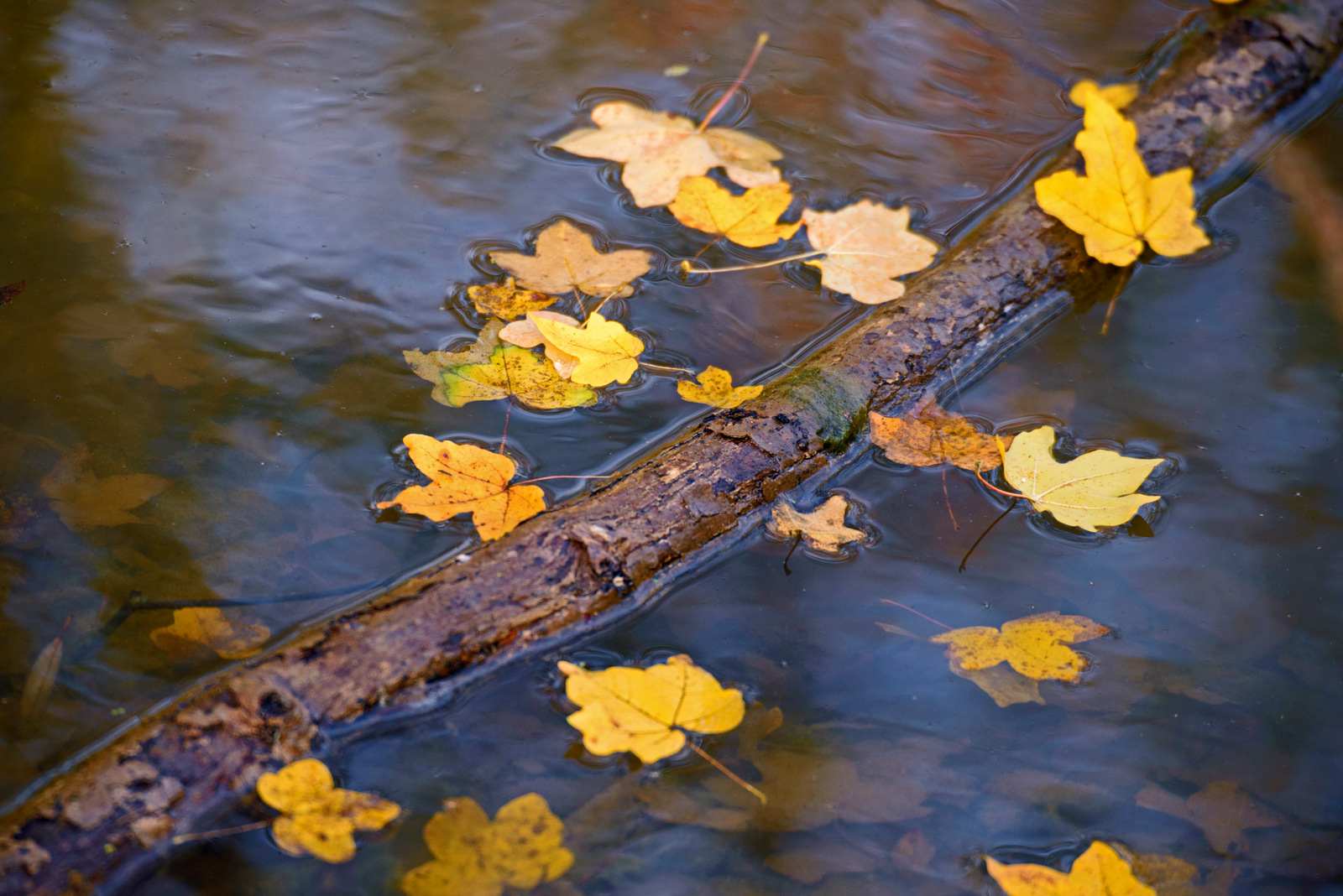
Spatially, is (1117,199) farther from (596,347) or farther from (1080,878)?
(1080,878)

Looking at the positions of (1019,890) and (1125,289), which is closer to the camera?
(1019,890)

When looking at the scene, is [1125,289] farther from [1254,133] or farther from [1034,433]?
[1254,133]

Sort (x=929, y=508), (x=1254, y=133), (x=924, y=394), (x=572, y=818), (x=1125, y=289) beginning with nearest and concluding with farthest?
(x=572, y=818) < (x=929, y=508) < (x=924, y=394) < (x=1125, y=289) < (x=1254, y=133)

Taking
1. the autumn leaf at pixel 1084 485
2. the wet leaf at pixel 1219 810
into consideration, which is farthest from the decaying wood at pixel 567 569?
the wet leaf at pixel 1219 810

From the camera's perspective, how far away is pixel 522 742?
4.85 ft

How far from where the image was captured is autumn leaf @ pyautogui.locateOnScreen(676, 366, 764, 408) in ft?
6.32

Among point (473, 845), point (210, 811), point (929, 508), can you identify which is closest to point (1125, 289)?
point (929, 508)

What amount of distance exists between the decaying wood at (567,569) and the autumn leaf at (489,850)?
0.70ft

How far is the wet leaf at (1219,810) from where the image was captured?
1.46 meters

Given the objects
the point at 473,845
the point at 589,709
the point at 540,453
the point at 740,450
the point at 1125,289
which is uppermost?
the point at 1125,289

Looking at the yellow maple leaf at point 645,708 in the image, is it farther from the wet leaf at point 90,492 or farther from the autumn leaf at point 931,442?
the wet leaf at point 90,492

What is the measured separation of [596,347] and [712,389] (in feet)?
0.94

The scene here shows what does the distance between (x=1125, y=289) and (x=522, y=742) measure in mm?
1948

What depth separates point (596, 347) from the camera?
1944mm
